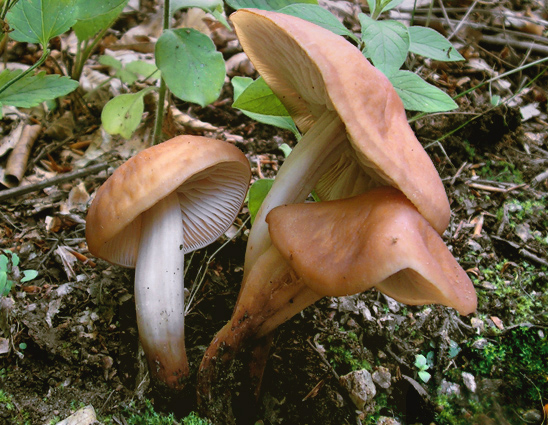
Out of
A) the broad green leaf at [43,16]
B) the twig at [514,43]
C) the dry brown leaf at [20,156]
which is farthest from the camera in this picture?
the twig at [514,43]

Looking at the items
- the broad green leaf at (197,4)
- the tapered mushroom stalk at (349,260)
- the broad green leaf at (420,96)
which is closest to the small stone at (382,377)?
the tapered mushroom stalk at (349,260)

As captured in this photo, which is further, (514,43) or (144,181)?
(514,43)

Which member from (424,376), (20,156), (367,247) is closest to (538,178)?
(424,376)

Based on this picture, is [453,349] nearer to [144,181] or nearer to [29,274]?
[144,181]

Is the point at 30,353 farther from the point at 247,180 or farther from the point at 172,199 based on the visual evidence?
the point at 247,180

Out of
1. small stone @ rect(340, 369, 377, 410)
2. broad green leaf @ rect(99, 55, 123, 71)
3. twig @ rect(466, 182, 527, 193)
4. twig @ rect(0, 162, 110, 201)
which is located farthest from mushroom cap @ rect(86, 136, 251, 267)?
twig @ rect(466, 182, 527, 193)

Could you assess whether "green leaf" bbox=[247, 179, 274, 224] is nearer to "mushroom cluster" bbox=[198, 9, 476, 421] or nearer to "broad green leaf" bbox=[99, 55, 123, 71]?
"mushroom cluster" bbox=[198, 9, 476, 421]

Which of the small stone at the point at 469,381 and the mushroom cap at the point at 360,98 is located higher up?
the mushroom cap at the point at 360,98

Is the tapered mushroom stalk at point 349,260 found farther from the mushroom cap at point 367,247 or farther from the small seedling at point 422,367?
the small seedling at point 422,367
